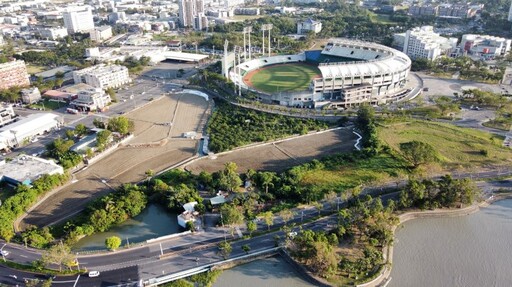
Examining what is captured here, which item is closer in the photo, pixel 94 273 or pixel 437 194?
pixel 94 273

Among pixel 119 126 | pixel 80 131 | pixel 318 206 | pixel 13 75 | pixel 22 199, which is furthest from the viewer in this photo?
pixel 13 75

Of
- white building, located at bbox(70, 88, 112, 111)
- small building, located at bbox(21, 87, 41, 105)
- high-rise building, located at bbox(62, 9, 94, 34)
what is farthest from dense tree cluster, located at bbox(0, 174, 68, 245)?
high-rise building, located at bbox(62, 9, 94, 34)

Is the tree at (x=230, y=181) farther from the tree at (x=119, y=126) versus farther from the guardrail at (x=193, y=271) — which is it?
the tree at (x=119, y=126)

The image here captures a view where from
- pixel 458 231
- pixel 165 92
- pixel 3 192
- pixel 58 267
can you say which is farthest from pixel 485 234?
pixel 165 92

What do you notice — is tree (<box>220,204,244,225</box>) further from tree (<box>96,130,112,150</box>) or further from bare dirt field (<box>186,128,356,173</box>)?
tree (<box>96,130,112,150</box>)

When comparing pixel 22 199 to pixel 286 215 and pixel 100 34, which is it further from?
pixel 100 34

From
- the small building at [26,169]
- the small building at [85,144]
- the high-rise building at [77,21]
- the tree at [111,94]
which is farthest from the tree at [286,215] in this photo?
the high-rise building at [77,21]

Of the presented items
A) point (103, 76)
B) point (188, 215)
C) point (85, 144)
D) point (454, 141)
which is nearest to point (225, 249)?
point (188, 215)
